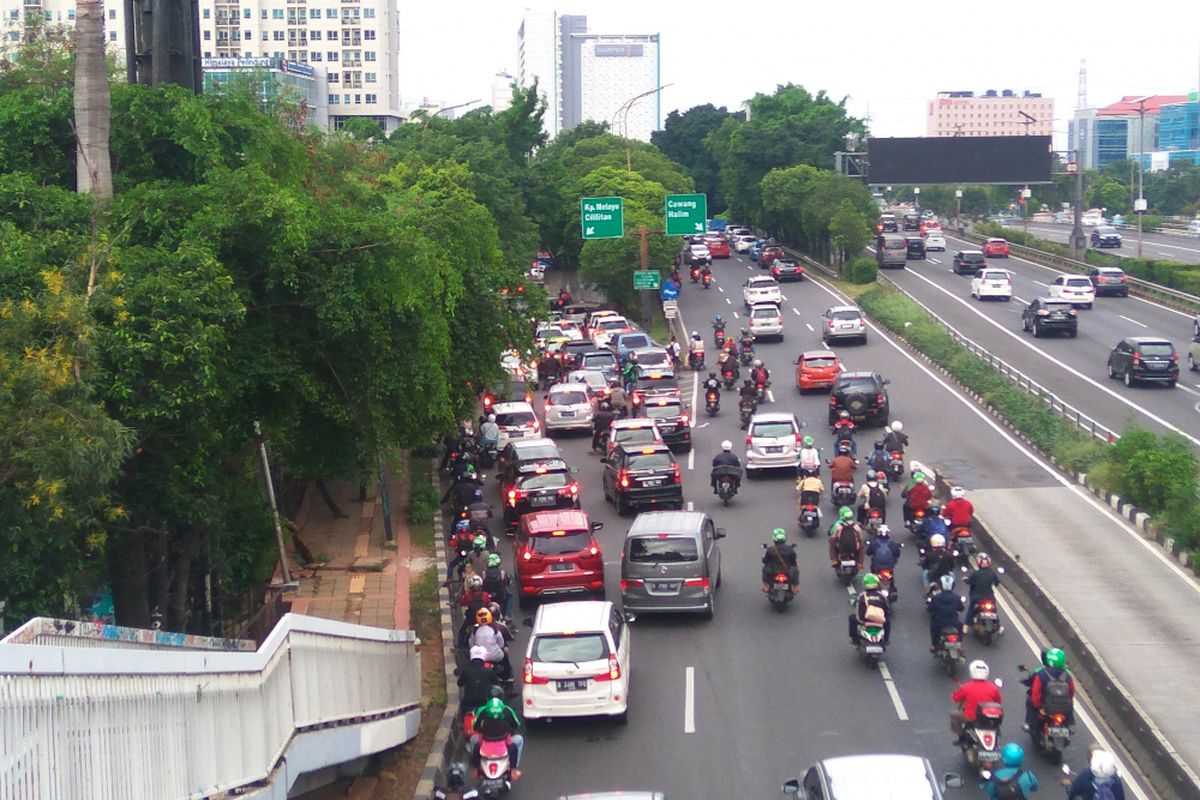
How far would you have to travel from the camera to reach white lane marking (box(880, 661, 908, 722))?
53.9 ft

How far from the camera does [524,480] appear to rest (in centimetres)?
2698

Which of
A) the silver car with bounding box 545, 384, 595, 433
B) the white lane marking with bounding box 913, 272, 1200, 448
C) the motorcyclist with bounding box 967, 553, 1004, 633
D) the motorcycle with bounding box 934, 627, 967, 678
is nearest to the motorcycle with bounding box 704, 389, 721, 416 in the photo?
the silver car with bounding box 545, 384, 595, 433

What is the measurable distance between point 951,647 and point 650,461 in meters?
10.6

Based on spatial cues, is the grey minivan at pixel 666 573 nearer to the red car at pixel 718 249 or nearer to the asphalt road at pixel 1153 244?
the asphalt road at pixel 1153 244

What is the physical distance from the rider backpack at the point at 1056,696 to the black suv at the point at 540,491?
13.2 metres

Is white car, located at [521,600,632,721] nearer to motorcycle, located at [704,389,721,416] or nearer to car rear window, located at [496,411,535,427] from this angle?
car rear window, located at [496,411,535,427]

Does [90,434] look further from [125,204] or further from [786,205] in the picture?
[786,205]

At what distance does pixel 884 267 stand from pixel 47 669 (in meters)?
73.6

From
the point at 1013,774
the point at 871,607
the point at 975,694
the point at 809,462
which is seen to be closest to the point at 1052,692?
the point at 975,694

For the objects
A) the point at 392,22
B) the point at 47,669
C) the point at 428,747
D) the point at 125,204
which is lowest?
the point at 428,747

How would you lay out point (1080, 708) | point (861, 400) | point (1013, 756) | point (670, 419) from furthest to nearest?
point (861, 400) < point (670, 419) < point (1080, 708) < point (1013, 756)

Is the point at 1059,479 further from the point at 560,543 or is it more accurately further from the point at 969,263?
the point at 969,263

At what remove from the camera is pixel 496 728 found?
1382 centimetres

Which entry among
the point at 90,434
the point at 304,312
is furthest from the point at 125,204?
the point at 90,434
